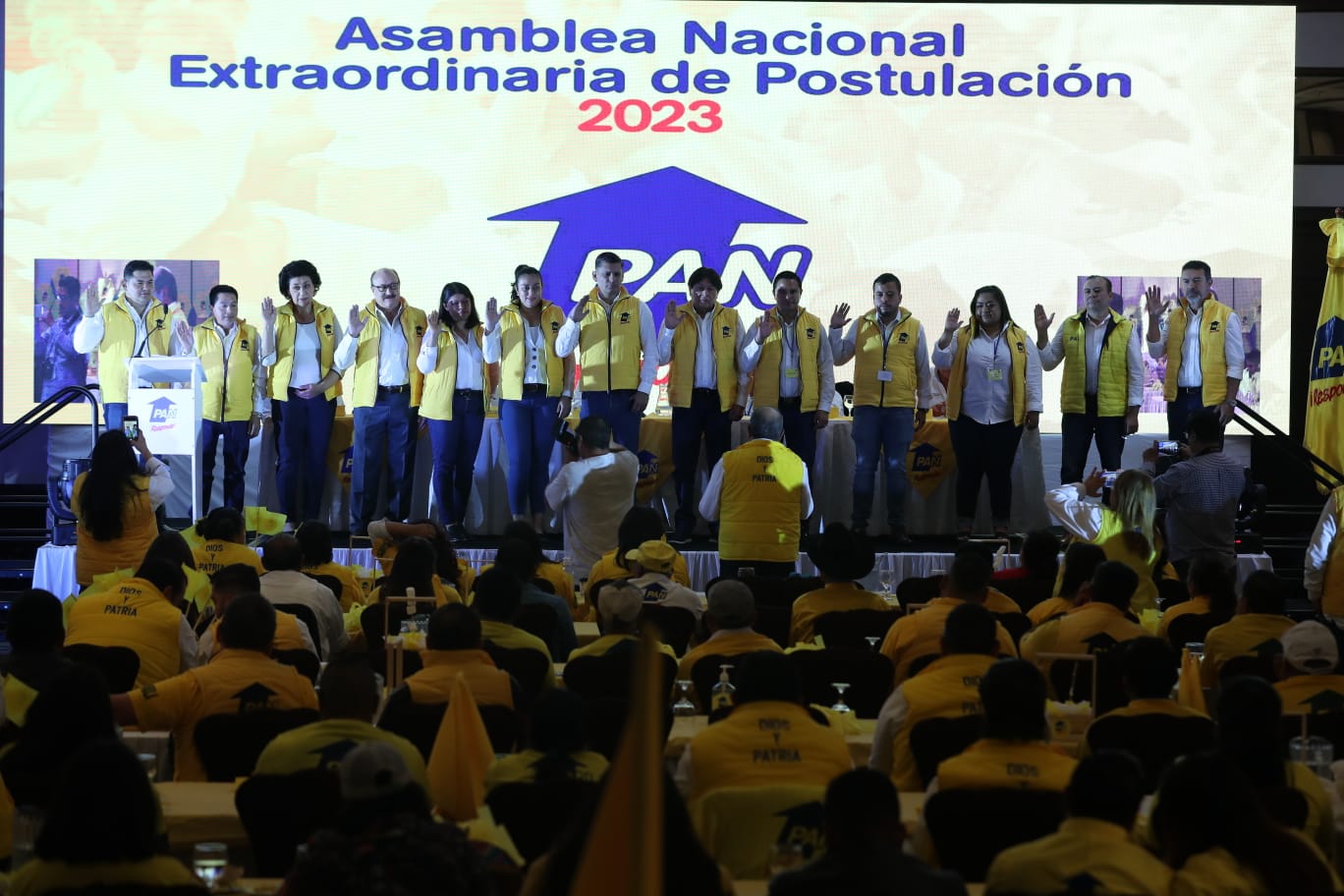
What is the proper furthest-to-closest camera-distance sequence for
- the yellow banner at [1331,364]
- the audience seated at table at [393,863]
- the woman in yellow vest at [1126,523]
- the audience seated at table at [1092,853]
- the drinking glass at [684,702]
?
the yellow banner at [1331,364] → the woman in yellow vest at [1126,523] → the drinking glass at [684,702] → the audience seated at table at [1092,853] → the audience seated at table at [393,863]

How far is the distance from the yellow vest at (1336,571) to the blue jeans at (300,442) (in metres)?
6.00

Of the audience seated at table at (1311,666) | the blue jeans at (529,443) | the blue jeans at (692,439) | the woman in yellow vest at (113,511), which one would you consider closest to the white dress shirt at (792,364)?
the blue jeans at (692,439)

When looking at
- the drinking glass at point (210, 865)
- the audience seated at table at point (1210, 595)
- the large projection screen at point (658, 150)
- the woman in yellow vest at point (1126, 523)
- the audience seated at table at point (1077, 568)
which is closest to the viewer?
the drinking glass at point (210, 865)

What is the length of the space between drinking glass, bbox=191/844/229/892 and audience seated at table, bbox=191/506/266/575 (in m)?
4.13

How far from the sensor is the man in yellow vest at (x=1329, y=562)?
8617 millimetres

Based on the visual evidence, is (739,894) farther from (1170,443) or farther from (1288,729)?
(1170,443)

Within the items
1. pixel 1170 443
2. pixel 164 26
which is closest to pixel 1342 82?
pixel 1170 443

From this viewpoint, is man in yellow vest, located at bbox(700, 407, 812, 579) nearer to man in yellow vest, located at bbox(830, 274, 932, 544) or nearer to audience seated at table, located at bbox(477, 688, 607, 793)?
man in yellow vest, located at bbox(830, 274, 932, 544)

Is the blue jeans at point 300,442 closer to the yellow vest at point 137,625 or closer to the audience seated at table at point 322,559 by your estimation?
the audience seated at table at point 322,559

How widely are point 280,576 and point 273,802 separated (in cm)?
297

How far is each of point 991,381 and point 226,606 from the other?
6.02 metres

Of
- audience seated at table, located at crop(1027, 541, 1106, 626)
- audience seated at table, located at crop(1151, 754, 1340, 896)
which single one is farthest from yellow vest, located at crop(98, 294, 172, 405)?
audience seated at table, located at crop(1151, 754, 1340, 896)

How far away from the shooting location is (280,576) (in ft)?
22.9

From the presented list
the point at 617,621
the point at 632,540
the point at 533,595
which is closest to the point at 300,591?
the point at 533,595
